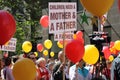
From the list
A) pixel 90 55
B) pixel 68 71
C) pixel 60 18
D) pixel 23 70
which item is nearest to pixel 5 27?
pixel 23 70

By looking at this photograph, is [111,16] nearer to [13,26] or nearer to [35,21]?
[35,21]

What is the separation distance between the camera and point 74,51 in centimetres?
830

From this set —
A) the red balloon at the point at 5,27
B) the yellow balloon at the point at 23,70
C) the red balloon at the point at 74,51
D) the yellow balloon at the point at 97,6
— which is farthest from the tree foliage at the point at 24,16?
the yellow balloon at the point at 97,6

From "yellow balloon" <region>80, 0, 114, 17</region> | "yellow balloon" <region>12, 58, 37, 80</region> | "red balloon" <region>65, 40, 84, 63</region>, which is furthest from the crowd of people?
"yellow balloon" <region>80, 0, 114, 17</region>

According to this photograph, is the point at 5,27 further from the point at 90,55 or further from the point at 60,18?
the point at 90,55

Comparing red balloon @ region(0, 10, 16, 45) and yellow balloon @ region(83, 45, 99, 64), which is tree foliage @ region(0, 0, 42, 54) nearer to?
yellow balloon @ region(83, 45, 99, 64)

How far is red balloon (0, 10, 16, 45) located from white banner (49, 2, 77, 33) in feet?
4.66

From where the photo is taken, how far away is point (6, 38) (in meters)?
7.11

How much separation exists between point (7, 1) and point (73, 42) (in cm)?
2076

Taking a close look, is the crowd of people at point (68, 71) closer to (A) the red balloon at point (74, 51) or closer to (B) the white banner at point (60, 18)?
(A) the red balloon at point (74, 51)

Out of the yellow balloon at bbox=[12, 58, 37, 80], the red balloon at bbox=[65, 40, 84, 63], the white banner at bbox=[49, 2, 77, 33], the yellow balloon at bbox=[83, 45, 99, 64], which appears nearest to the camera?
the yellow balloon at bbox=[12, 58, 37, 80]

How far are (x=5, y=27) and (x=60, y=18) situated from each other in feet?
5.95

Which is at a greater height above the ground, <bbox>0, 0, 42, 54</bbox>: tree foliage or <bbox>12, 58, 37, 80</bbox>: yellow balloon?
<bbox>12, 58, 37, 80</bbox>: yellow balloon

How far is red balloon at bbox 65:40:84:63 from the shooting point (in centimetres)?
826
